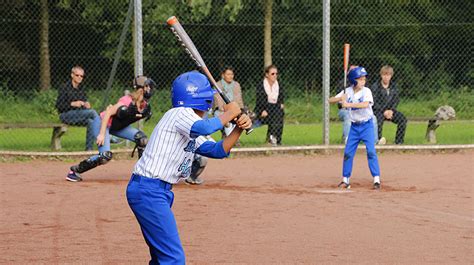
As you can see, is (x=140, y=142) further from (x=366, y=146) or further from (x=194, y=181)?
(x=366, y=146)

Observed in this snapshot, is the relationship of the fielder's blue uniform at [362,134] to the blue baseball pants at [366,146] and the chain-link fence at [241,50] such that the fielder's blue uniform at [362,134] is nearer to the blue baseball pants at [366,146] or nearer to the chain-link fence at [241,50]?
the blue baseball pants at [366,146]

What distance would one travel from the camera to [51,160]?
15125mm

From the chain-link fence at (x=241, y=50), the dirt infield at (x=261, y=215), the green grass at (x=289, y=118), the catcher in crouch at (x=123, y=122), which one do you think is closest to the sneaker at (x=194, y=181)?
the dirt infield at (x=261, y=215)

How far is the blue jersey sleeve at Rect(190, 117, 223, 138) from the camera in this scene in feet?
19.6

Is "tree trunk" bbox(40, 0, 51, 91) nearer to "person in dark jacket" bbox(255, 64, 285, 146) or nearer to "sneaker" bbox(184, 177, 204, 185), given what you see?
"person in dark jacket" bbox(255, 64, 285, 146)

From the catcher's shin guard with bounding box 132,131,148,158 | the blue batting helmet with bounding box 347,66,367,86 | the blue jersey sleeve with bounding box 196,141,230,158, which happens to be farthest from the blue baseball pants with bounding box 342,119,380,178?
the blue jersey sleeve with bounding box 196,141,230,158

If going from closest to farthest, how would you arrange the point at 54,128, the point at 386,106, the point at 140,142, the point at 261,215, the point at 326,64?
the point at 261,215 → the point at 140,142 → the point at 54,128 → the point at 326,64 → the point at 386,106

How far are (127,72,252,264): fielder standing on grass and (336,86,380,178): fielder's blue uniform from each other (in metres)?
6.32

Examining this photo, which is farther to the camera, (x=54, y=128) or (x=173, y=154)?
(x=54, y=128)

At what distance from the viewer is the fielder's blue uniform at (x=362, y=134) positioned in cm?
1237

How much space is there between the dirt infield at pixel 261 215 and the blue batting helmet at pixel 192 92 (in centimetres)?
185

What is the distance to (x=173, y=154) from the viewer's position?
617 cm

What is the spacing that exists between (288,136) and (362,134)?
19.8 ft

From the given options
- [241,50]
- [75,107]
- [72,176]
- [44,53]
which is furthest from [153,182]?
[44,53]
